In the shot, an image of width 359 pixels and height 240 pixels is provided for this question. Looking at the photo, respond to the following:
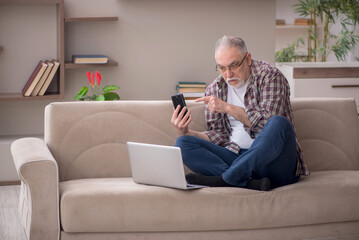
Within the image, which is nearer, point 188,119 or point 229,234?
point 229,234

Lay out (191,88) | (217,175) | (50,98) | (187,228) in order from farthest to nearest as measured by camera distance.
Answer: (191,88) < (50,98) < (217,175) < (187,228)

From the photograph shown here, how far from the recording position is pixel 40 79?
13.1 feet

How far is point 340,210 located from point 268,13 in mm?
2446

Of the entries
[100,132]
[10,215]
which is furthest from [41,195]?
[10,215]

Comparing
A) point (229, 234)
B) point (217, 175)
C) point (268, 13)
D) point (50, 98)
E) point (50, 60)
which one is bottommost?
point (229, 234)

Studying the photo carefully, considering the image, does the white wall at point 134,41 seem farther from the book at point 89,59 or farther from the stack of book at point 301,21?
the stack of book at point 301,21

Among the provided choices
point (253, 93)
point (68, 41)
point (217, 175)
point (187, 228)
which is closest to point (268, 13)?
point (68, 41)

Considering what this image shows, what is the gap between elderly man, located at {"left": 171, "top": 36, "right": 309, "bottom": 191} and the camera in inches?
96.2

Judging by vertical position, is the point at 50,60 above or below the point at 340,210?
above

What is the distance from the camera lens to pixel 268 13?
4.55 metres

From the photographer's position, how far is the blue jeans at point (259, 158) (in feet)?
Result: 7.92

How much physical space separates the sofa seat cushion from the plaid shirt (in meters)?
0.24

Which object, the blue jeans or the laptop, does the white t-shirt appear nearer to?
the blue jeans

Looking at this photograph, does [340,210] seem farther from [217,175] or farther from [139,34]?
[139,34]
